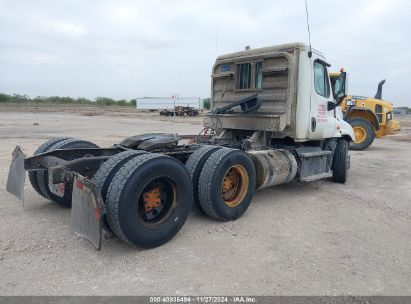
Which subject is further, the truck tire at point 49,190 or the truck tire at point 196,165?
the truck tire at point 49,190

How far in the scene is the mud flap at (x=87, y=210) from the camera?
3551mm

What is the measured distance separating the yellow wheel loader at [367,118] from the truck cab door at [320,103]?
7.20 m

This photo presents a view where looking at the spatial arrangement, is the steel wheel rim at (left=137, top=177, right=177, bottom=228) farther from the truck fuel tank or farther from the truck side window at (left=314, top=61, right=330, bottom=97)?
the truck side window at (left=314, top=61, right=330, bottom=97)

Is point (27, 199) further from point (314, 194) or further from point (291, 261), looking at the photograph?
point (314, 194)

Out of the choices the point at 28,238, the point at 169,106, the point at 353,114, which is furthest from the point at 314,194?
the point at 169,106

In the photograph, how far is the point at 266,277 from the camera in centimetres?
351

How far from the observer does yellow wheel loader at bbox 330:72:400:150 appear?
13.9 meters

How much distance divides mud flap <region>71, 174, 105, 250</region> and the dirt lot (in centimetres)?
29

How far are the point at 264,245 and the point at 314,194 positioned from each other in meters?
2.91

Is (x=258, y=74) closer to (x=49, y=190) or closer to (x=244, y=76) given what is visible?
(x=244, y=76)

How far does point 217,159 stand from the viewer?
489cm

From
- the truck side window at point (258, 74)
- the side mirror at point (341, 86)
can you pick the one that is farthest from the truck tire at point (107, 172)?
the side mirror at point (341, 86)

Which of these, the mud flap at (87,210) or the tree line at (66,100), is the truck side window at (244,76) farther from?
the tree line at (66,100)

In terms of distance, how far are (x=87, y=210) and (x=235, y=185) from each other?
7.73 ft
